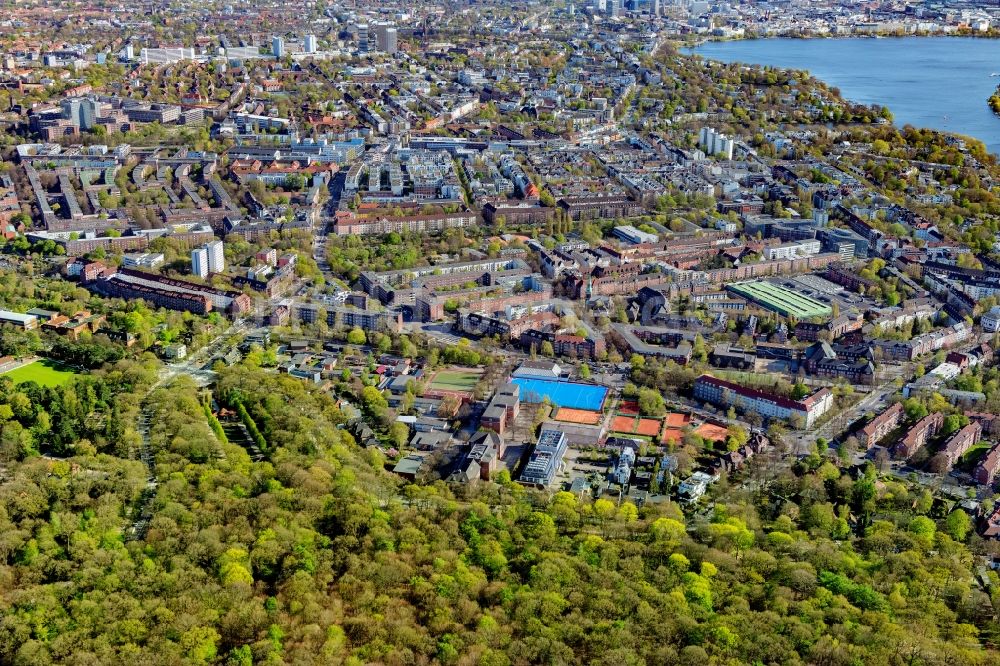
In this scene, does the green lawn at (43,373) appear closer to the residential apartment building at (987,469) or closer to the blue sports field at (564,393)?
the blue sports field at (564,393)

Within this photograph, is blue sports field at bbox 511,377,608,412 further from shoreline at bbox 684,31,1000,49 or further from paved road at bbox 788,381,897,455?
shoreline at bbox 684,31,1000,49

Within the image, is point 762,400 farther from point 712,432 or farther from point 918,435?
point 918,435

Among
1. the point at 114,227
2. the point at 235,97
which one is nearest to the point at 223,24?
the point at 235,97

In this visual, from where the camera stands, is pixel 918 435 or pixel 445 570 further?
pixel 918 435

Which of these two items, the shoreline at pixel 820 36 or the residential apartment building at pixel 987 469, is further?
the shoreline at pixel 820 36

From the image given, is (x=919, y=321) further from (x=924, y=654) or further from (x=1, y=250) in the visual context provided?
(x=1, y=250)

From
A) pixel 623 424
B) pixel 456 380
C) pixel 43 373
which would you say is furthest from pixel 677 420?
pixel 43 373

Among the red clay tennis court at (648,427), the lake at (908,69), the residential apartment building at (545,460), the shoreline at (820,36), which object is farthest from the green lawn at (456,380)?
the shoreline at (820,36)

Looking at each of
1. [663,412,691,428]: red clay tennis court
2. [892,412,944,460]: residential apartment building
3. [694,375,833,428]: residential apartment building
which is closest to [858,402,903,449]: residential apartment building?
[892,412,944,460]: residential apartment building
